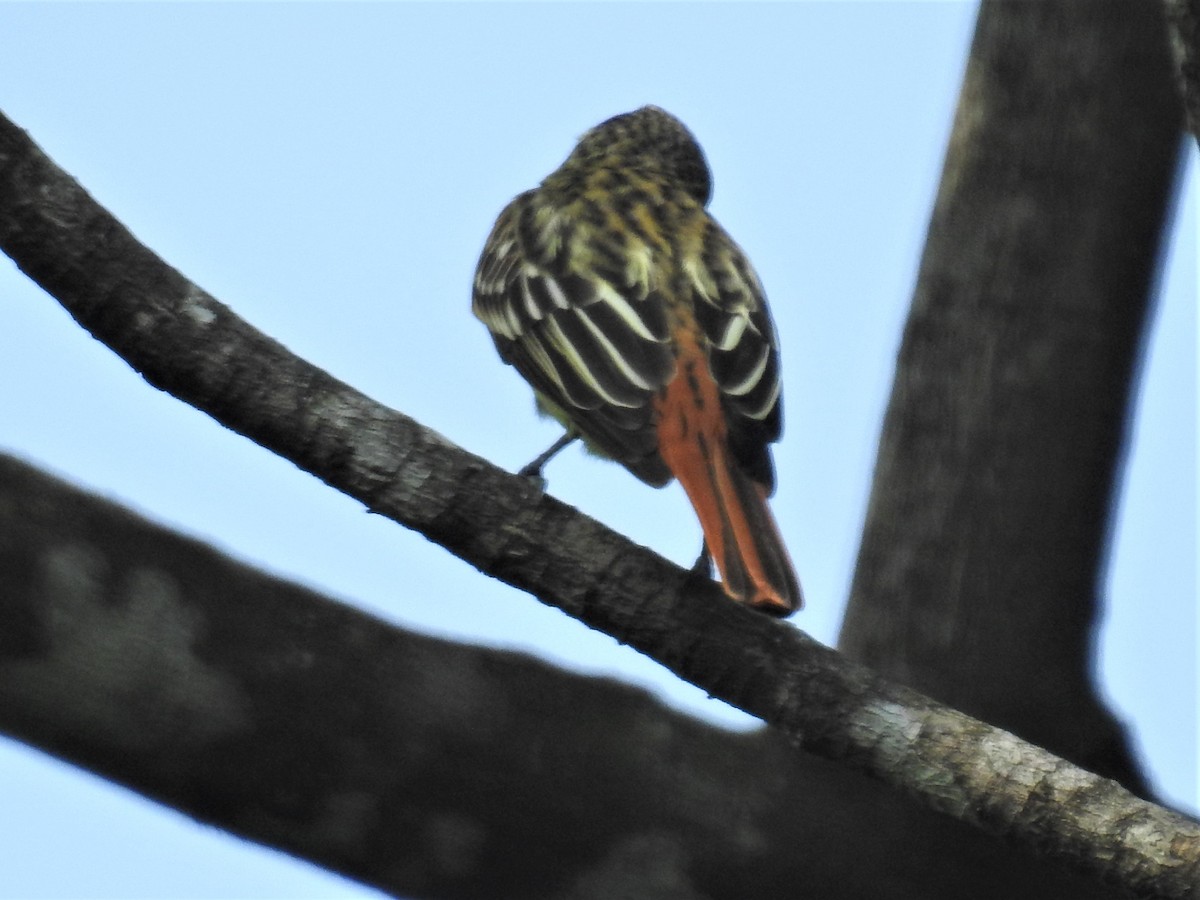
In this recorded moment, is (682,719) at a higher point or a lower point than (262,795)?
higher

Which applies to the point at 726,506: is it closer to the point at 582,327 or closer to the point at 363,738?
the point at 582,327

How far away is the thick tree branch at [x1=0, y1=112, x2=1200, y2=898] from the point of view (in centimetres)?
337

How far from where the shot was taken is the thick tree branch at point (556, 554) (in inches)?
132

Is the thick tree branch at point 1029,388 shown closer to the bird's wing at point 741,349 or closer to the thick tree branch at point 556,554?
the bird's wing at point 741,349

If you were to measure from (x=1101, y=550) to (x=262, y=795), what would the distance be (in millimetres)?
2767

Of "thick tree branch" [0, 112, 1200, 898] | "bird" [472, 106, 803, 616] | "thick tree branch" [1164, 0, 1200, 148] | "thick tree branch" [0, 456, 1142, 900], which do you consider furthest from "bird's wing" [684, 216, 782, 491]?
"thick tree branch" [1164, 0, 1200, 148]

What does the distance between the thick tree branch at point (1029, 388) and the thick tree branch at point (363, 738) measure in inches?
39.2

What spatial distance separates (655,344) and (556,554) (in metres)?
0.79

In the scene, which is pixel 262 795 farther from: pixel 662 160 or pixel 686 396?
pixel 662 160

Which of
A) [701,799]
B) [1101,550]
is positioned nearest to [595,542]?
[701,799]

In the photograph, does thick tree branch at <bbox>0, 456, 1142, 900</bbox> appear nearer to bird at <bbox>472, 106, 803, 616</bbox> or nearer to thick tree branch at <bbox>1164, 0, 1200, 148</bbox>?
bird at <bbox>472, 106, 803, 616</bbox>

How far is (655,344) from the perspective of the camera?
13.8ft

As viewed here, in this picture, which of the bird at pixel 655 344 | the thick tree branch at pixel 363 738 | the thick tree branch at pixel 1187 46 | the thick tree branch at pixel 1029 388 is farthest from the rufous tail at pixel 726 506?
the thick tree branch at pixel 1029 388

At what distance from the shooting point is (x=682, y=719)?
15.7ft
